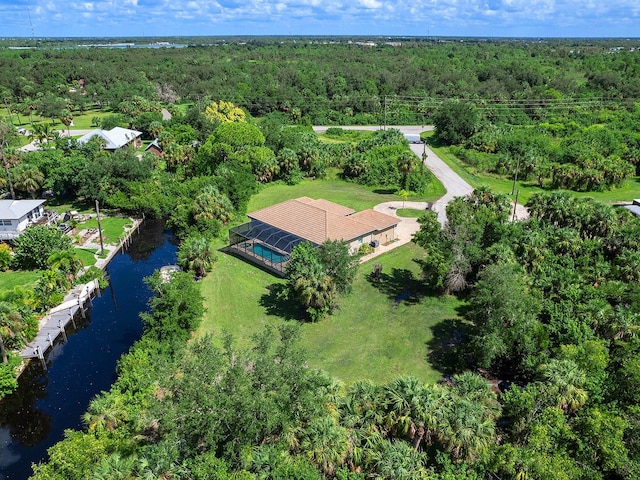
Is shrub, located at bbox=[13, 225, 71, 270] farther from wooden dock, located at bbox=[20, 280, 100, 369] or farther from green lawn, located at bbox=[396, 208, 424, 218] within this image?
green lawn, located at bbox=[396, 208, 424, 218]

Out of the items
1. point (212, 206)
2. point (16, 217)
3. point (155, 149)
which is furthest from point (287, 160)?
point (16, 217)

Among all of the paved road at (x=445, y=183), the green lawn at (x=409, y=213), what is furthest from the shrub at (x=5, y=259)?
the paved road at (x=445, y=183)

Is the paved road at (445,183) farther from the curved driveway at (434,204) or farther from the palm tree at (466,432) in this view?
the palm tree at (466,432)

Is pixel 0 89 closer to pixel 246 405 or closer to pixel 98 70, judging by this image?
pixel 98 70

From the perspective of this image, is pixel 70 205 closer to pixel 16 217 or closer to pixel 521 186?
pixel 16 217

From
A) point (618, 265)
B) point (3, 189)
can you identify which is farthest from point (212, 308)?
point (3, 189)

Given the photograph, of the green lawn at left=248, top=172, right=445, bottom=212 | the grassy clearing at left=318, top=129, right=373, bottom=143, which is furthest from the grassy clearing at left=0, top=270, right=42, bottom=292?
the grassy clearing at left=318, top=129, right=373, bottom=143
